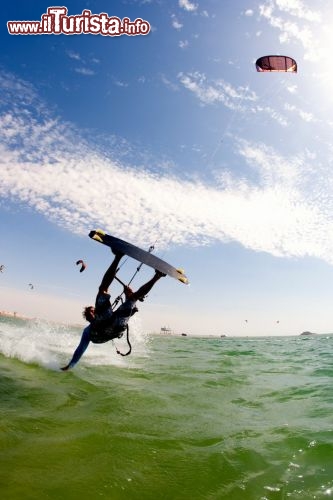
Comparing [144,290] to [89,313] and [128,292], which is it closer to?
[128,292]

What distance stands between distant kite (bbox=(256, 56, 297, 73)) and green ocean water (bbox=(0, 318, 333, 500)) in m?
14.4

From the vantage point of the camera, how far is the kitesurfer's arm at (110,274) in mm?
9188

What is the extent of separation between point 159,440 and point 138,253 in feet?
15.2

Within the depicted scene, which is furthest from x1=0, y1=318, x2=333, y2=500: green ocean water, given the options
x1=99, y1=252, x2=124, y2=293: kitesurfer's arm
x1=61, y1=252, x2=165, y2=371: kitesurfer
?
x1=99, y1=252, x2=124, y2=293: kitesurfer's arm

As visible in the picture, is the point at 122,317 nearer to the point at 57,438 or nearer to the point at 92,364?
the point at 57,438

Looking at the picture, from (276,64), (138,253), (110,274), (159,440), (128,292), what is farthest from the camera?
(276,64)

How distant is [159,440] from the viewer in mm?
6703

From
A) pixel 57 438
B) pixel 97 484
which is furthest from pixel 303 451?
pixel 57 438

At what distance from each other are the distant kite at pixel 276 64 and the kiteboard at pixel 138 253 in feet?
40.2

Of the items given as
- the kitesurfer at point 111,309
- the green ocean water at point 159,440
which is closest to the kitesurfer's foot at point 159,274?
the kitesurfer at point 111,309

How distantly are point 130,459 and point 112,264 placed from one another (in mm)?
4655

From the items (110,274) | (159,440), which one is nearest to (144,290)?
(110,274)

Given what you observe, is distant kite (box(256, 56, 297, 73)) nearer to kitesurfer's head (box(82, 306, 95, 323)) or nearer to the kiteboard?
the kiteboard

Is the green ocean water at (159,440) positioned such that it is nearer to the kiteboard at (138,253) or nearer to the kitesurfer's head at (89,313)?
the kitesurfer's head at (89,313)
